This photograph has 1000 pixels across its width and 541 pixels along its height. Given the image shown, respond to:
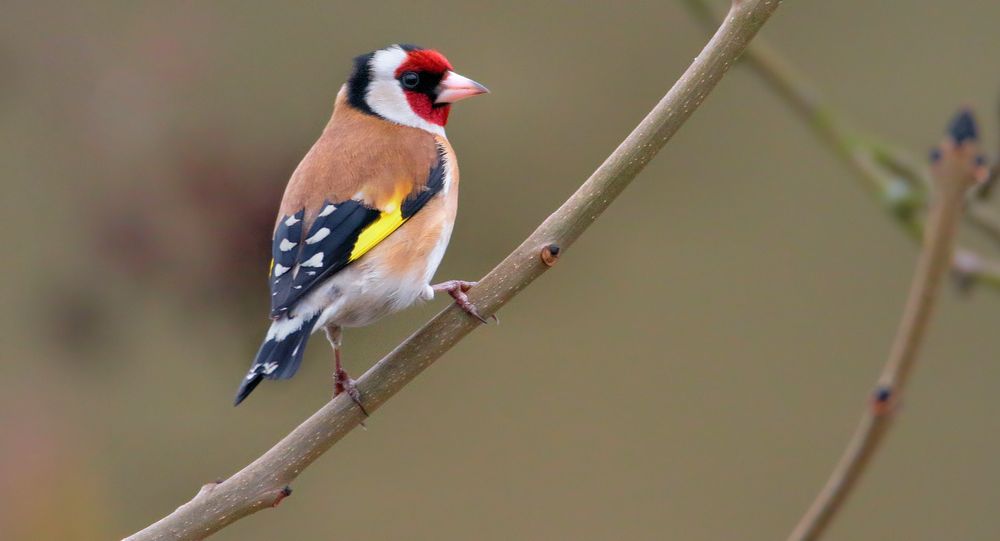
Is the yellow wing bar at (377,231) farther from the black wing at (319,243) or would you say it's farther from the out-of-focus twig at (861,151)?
the out-of-focus twig at (861,151)

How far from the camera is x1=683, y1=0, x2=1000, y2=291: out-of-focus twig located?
10.6 ft

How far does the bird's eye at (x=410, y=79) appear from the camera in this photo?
123 inches

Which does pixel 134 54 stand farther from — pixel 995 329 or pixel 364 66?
Answer: pixel 995 329

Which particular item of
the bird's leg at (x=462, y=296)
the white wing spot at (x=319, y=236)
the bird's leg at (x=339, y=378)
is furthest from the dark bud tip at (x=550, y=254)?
the white wing spot at (x=319, y=236)

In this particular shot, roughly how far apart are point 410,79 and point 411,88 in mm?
26

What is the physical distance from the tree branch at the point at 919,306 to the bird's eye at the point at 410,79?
5.11ft

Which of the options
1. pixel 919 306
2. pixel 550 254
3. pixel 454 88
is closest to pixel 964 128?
pixel 919 306

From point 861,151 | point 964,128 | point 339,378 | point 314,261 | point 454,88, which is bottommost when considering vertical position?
point 339,378

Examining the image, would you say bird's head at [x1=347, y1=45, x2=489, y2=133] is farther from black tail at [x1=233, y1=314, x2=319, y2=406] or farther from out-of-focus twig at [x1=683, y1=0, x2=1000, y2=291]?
black tail at [x1=233, y1=314, x2=319, y2=406]

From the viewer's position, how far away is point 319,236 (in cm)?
254

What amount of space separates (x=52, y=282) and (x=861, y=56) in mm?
3260

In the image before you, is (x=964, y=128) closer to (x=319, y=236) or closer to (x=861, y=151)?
(x=319, y=236)

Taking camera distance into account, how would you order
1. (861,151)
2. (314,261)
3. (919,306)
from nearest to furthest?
1. (919,306)
2. (314,261)
3. (861,151)

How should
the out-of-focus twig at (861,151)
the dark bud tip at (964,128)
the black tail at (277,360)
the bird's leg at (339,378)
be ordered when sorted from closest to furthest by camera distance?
the dark bud tip at (964,128)
the bird's leg at (339,378)
the black tail at (277,360)
the out-of-focus twig at (861,151)
